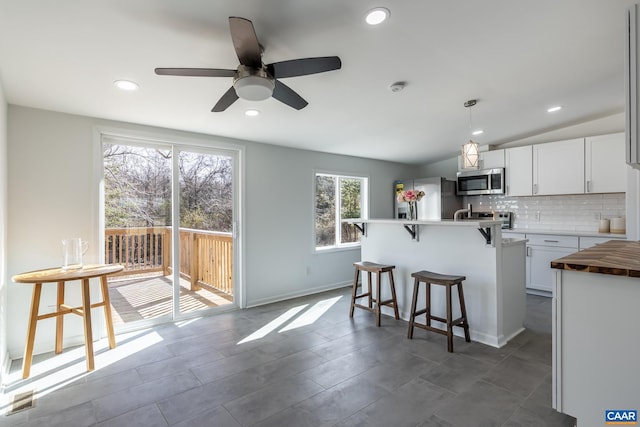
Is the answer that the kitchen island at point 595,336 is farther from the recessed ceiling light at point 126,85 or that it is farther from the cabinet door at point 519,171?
the cabinet door at point 519,171

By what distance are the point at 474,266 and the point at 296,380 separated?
2.00 metres

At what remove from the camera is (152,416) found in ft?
6.57

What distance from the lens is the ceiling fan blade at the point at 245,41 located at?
1446 millimetres

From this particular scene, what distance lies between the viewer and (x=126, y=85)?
2561mm

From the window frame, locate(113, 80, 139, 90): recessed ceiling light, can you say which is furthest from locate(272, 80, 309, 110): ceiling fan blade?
the window frame

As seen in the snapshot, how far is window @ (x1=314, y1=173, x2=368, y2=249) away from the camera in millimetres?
5199

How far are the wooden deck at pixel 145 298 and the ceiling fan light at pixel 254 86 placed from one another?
8.81 feet

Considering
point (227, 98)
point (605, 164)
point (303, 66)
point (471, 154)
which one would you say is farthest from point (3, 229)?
point (605, 164)

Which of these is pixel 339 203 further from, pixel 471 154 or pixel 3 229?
pixel 3 229

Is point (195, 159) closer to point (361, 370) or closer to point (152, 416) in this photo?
point (152, 416)

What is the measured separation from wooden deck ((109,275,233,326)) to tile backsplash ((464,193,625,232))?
200 inches

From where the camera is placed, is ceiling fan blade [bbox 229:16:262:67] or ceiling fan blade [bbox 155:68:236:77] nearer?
ceiling fan blade [bbox 229:16:262:67]

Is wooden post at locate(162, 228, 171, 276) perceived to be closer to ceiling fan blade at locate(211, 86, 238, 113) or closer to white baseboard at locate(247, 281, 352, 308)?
white baseboard at locate(247, 281, 352, 308)

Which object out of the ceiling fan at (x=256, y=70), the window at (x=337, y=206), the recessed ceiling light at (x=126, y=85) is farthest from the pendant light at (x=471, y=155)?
the recessed ceiling light at (x=126, y=85)
